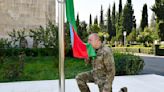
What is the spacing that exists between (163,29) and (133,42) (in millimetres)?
14364

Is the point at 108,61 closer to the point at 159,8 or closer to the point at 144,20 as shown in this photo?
the point at 159,8

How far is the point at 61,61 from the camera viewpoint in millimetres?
4438

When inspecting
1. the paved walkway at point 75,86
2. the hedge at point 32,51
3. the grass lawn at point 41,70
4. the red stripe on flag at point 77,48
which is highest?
the red stripe on flag at point 77,48

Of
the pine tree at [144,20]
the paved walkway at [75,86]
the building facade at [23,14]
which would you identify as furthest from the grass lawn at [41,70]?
the pine tree at [144,20]

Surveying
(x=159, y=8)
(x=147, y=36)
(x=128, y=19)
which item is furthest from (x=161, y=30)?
(x=128, y=19)

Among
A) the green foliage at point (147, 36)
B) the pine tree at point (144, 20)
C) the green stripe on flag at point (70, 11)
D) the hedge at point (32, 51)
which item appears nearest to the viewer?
the green stripe on flag at point (70, 11)

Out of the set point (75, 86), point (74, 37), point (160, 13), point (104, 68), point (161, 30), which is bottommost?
point (75, 86)

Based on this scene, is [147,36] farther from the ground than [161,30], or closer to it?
closer to it

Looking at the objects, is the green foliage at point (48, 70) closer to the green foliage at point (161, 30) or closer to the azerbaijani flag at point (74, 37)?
the azerbaijani flag at point (74, 37)

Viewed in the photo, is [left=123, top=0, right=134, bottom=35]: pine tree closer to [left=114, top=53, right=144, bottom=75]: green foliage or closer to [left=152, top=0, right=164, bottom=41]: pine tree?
[left=152, top=0, right=164, bottom=41]: pine tree

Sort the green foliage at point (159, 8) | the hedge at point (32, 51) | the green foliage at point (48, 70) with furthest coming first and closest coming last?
1. the green foliage at point (159, 8)
2. the hedge at point (32, 51)
3. the green foliage at point (48, 70)

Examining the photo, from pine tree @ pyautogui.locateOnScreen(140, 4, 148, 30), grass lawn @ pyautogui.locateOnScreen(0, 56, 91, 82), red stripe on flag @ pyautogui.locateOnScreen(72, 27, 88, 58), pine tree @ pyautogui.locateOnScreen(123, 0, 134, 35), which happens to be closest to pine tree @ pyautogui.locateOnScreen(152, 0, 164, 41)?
pine tree @ pyautogui.locateOnScreen(123, 0, 134, 35)

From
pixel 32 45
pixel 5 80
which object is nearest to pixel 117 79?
pixel 5 80

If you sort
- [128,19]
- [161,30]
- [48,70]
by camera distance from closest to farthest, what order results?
[48,70] → [161,30] → [128,19]
